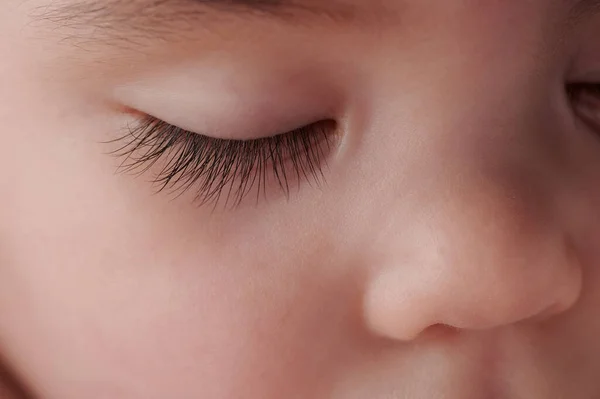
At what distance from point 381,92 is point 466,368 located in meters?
0.21

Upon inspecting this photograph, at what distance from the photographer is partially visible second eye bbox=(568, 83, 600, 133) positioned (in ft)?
2.08

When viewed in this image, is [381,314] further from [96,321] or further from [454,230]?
[96,321]

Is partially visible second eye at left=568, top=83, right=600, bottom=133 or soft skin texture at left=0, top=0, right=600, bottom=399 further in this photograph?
partially visible second eye at left=568, top=83, right=600, bottom=133

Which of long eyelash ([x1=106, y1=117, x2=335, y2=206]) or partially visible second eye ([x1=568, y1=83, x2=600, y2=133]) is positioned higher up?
partially visible second eye ([x1=568, y1=83, x2=600, y2=133])

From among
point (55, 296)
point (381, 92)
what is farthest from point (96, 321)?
point (381, 92)

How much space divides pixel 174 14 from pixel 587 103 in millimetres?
333

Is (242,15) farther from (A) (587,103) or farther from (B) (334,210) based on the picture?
(A) (587,103)

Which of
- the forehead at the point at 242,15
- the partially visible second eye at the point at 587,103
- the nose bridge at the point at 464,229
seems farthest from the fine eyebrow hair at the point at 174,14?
the partially visible second eye at the point at 587,103

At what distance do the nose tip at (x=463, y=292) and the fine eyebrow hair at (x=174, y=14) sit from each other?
0.18 m

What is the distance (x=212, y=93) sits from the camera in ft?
1.75

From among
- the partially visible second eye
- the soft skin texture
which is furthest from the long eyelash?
the partially visible second eye

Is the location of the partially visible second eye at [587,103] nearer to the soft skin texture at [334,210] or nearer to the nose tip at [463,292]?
the soft skin texture at [334,210]

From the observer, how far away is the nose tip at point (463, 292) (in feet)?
1.79

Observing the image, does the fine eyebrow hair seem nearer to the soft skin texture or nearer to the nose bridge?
the soft skin texture
